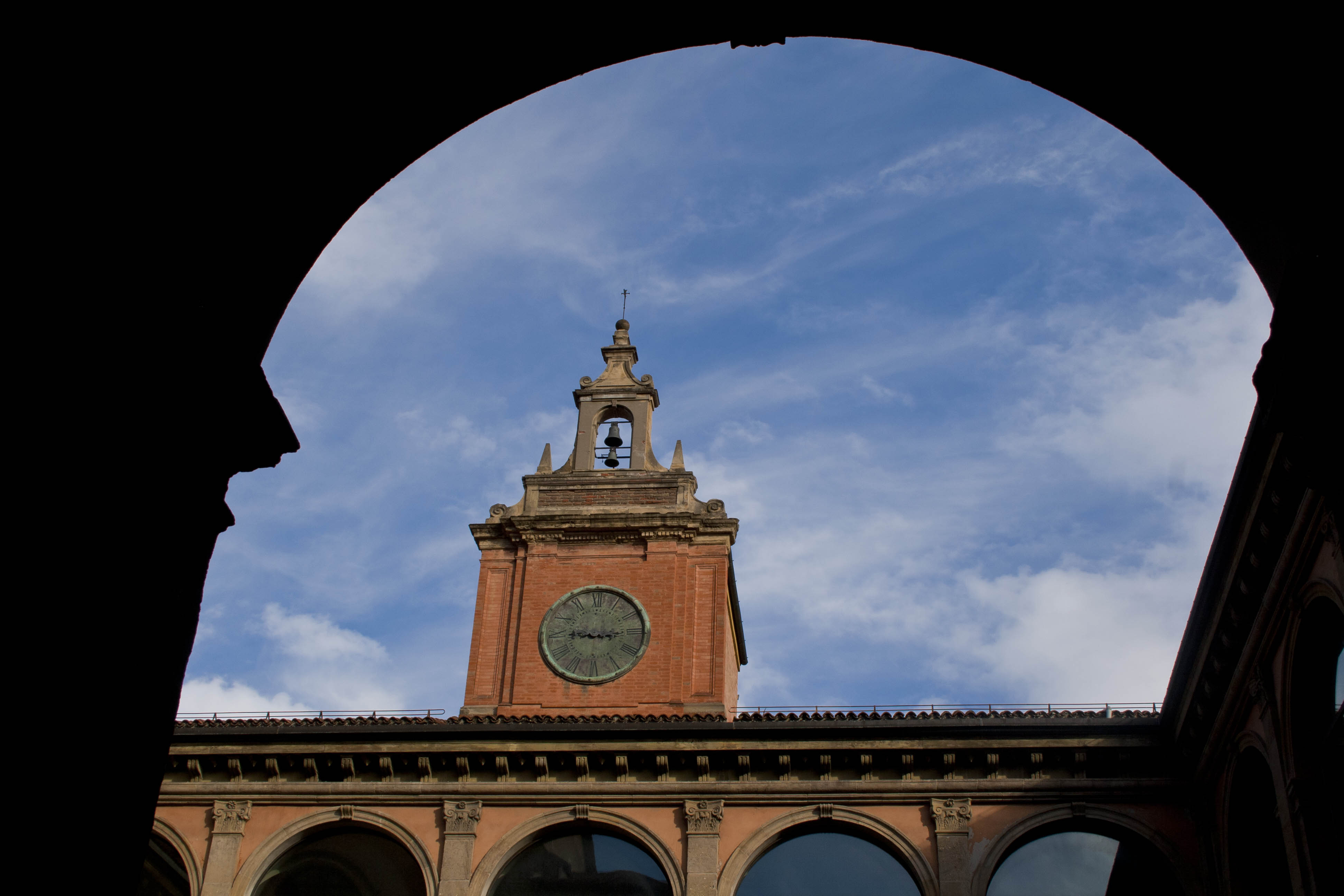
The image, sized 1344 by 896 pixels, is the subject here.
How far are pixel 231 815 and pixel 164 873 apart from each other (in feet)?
4.04

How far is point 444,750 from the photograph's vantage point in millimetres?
19016

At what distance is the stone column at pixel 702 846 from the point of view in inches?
699

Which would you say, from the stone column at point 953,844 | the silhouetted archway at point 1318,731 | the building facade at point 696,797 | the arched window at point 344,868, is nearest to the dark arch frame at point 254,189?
the silhouetted archway at point 1318,731

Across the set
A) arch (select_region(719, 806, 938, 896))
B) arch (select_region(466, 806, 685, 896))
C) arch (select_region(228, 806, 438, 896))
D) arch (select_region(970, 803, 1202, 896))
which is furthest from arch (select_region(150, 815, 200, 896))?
arch (select_region(970, 803, 1202, 896))

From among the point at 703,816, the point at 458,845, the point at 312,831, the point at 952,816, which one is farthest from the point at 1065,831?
the point at 312,831

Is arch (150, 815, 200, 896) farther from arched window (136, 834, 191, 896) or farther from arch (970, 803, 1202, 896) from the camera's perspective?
arch (970, 803, 1202, 896)

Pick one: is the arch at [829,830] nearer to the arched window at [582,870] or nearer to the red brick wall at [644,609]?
the arched window at [582,870]

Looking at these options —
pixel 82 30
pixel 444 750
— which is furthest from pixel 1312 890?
pixel 82 30

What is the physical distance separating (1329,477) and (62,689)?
533cm

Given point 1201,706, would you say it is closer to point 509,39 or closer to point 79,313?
point 509,39

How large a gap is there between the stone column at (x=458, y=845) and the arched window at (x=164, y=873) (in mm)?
3615

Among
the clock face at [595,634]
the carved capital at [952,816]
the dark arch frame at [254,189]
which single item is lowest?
the dark arch frame at [254,189]

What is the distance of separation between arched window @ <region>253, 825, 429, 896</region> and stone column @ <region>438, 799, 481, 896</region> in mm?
392

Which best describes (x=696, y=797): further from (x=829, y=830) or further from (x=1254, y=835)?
(x=1254, y=835)
